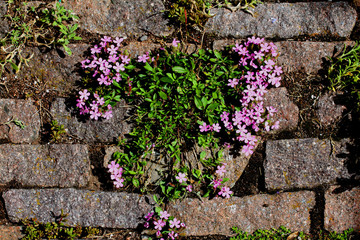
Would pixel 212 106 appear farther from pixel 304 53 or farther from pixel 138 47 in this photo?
pixel 304 53

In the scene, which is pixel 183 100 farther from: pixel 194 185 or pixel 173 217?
pixel 173 217

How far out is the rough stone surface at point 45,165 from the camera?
2.77 meters

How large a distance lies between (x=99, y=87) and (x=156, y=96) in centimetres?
52

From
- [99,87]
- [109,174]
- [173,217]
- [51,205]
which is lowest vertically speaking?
[51,205]

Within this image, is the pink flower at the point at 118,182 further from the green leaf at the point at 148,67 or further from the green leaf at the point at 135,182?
the green leaf at the point at 148,67

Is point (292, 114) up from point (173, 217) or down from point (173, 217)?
up

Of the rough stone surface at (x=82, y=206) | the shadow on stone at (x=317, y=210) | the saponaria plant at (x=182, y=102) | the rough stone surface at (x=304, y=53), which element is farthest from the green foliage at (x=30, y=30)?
the shadow on stone at (x=317, y=210)

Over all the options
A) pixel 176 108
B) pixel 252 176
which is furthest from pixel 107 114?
pixel 252 176

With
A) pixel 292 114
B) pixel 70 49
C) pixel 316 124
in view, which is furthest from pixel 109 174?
pixel 316 124

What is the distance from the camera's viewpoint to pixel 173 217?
2725 mm

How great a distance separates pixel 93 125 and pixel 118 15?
1.03 m

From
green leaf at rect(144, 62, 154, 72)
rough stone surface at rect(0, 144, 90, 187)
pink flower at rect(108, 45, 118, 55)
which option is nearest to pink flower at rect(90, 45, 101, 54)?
pink flower at rect(108, 45, 118, 55)

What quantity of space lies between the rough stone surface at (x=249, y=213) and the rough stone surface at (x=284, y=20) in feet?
4.92

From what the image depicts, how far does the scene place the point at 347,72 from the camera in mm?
2674
